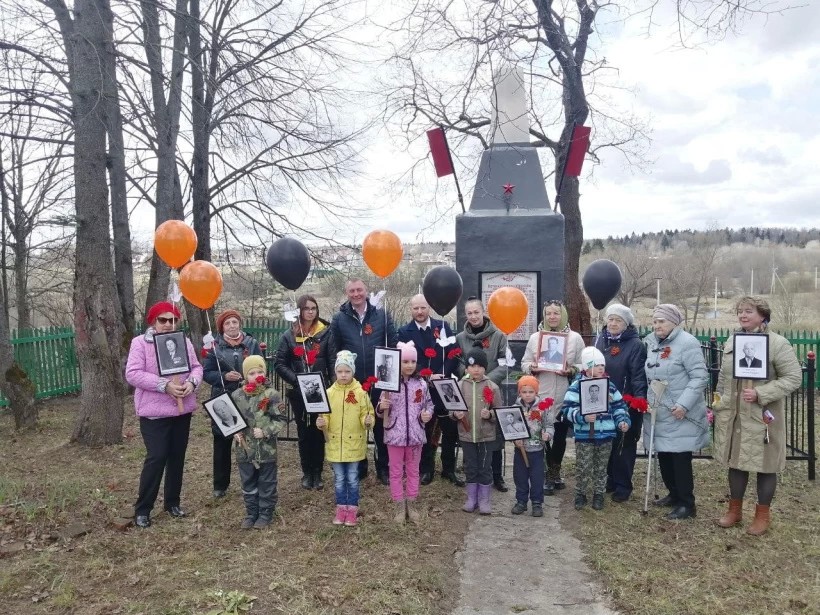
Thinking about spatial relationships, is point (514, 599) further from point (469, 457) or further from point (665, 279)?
point (665, 279)

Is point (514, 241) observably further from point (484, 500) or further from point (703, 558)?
point (703, 558)

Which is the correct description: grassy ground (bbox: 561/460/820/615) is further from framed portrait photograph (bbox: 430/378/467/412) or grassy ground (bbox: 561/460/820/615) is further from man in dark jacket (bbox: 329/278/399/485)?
man in dark jacket (bbox: 329/278/399/485)

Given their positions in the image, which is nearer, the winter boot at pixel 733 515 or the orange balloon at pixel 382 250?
the winter boot at pixel 733 515

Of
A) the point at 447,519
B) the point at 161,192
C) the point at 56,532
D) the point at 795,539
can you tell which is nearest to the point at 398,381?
the point at 447,519

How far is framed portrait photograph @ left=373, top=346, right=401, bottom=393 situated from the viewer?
452cm

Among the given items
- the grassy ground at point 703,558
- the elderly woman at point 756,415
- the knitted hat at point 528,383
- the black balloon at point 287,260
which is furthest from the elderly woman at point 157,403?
the elderly woman at point 756,415

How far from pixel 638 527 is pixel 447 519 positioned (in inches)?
57.9

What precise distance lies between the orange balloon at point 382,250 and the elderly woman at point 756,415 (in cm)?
277

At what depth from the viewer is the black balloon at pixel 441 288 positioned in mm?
5828

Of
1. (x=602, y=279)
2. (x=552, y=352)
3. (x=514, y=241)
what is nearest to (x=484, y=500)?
(x=552, y=352)

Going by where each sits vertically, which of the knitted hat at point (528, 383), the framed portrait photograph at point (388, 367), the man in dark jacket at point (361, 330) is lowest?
the knitted hat at point (528, 383)

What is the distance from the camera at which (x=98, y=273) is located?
684cm

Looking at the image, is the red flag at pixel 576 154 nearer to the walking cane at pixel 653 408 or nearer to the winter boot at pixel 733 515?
the walking cane at pixel 653 408

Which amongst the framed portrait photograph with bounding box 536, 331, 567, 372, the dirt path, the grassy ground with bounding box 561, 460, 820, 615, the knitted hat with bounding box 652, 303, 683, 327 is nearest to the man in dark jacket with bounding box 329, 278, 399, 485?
the framed portrait photograph with bounding box 536, 331, 567, 372
